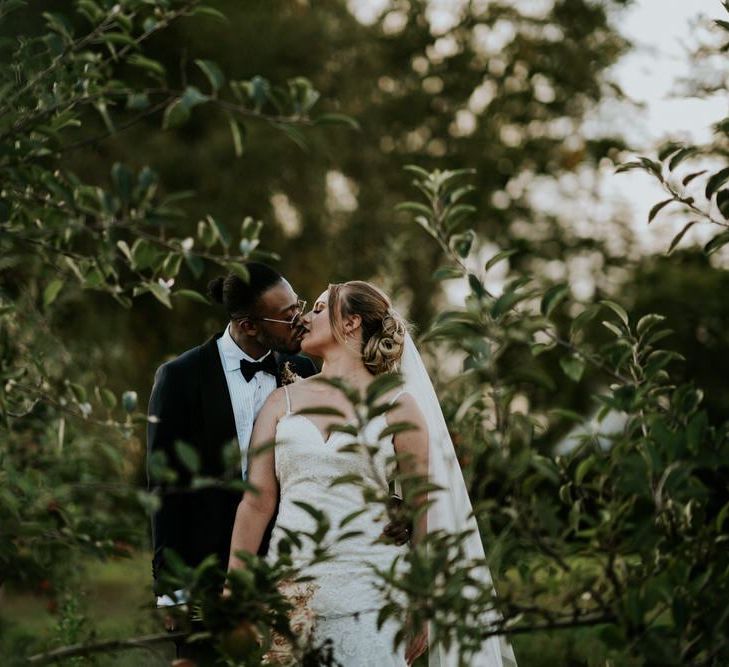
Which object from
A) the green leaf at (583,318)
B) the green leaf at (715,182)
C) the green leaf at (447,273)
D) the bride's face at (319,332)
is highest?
the bride's face at (319,332)

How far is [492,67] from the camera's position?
24469 mm

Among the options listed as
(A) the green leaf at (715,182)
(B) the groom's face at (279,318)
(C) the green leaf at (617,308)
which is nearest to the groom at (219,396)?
(B) the groom's face at (279,318)

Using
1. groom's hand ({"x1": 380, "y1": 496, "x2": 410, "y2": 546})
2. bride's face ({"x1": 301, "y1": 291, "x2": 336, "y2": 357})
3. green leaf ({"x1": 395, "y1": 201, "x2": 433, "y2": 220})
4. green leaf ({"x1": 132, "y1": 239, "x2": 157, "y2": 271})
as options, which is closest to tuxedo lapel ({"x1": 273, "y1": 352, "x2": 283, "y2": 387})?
bride's face ({"x1": 301, "y1": 291, "x2": 336, "y2": 357})

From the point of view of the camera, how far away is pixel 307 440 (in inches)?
168

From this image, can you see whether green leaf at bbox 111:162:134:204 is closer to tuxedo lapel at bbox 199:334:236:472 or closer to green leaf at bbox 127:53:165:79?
green leaf at bbox 127:53:165:79

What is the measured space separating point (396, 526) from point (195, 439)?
6.62 feet

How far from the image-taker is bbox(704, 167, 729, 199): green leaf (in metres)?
2.76

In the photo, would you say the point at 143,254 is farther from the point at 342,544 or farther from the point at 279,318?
the point at 279,318

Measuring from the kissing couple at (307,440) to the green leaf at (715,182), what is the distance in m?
1.38

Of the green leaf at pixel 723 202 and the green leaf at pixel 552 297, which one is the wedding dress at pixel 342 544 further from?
the green leaf at pixel 552 297

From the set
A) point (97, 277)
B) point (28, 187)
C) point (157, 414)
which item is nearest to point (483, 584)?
point (97, 277)

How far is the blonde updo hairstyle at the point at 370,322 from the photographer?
14.6ft

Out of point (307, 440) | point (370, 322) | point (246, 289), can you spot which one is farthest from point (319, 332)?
point (246, 289)

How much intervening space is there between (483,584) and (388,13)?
2279cm
